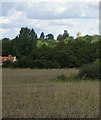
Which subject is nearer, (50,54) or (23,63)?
(23,63)

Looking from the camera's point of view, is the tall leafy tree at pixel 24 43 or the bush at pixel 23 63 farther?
the bush at pixel 23 63

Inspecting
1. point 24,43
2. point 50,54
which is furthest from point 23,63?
point 50,54

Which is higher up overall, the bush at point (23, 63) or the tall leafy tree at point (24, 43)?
the tall leafy tree at point (24, 43)

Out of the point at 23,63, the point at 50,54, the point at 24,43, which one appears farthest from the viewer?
the point at 50,54

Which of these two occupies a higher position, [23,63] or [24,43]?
[24,43]

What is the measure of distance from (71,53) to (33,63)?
7.36 m

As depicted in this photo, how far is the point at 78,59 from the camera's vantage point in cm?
5762

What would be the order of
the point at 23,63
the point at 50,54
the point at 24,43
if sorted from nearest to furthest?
the point at 23,63 → the point at 24,43 → the point at 50,54

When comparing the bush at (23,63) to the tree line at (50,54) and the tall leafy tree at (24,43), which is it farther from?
the tall leafy tree at (24,43)

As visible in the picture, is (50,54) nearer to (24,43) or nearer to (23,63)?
(24,43)

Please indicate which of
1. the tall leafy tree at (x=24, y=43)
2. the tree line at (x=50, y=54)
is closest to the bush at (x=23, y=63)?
the tree line at (x=50, y=54)

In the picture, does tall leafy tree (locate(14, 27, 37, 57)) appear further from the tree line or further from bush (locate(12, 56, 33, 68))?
bush (locate(12, 56, 33, 68))

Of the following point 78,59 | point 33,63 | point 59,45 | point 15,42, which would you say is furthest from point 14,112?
point 59,45

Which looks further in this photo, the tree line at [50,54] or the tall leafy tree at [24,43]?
the tree line at [50,54]
